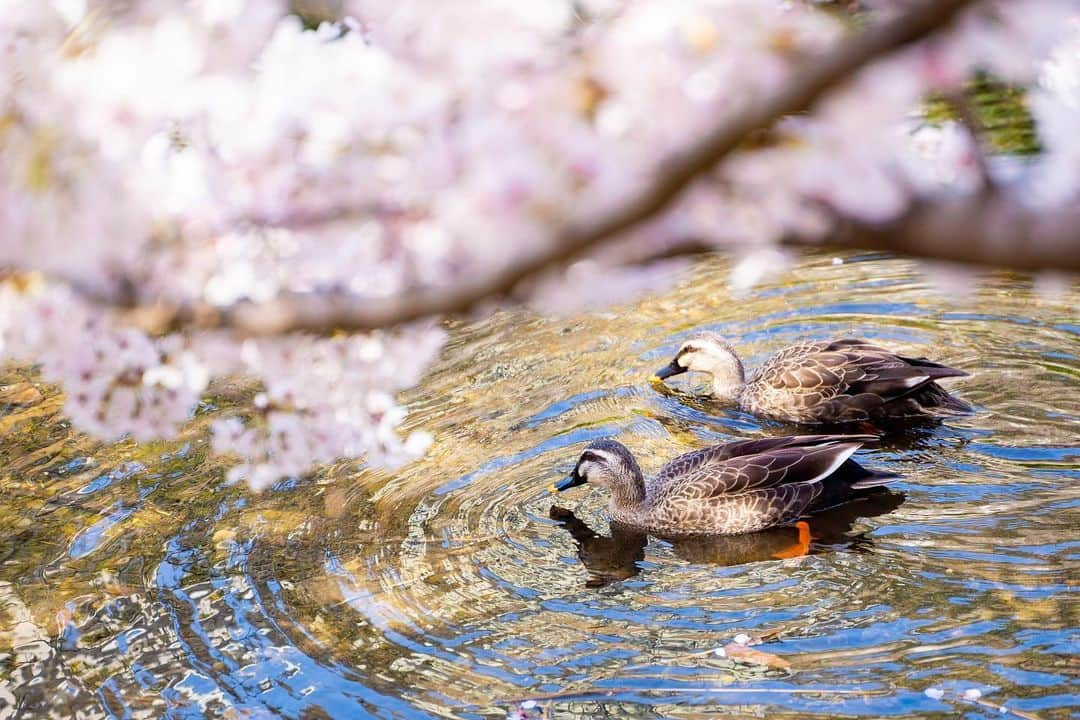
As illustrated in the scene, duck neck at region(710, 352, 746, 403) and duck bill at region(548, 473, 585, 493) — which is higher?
duck neck at region(710, 352, 746, 403)

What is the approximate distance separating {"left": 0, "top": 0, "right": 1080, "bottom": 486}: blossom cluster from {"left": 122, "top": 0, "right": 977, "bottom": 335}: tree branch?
7 cm

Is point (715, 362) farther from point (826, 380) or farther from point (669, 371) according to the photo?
point (826, 380)

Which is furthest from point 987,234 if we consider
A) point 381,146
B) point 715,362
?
point 715,362

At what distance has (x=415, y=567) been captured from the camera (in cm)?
674

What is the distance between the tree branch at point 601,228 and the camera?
72.0 inches

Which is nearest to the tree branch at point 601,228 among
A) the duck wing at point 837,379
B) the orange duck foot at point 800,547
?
the orange duck foot at point 800,547

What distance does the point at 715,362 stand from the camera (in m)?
8.88

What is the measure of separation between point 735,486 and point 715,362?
1.84 m

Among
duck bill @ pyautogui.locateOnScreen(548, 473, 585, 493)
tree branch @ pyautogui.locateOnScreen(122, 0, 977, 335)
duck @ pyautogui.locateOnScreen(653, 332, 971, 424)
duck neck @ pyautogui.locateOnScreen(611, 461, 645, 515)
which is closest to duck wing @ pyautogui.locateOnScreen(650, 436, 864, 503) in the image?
duck neck @ pyautogui.locateOnScreen(611, 461, 645, 515)

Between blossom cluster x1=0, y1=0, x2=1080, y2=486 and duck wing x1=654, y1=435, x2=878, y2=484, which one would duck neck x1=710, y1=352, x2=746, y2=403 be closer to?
duck wing x1=654, y1=435, x2=878, y2=484

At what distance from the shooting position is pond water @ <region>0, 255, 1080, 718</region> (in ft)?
18.3

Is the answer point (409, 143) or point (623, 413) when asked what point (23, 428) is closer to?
point (623, 413)

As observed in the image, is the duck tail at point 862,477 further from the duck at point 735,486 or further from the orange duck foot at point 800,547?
the orange duck foot at point 800,547

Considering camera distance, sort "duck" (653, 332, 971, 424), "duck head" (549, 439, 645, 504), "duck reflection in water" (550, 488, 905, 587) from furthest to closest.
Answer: "duck" (653, 332, 971, 424) → "duck head" (549, 439, 645, 504) → "duck reflection in water" (550, 488, 905, 587)
